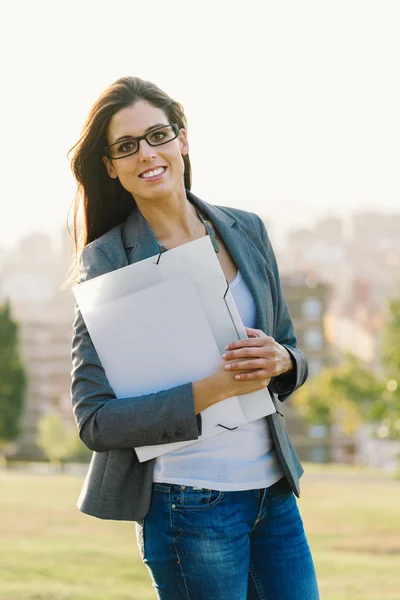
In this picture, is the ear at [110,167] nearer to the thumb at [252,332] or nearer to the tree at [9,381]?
the thumb at [252,332]

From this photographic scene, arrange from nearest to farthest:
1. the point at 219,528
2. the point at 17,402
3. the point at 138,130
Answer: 1. the point at 219,528
2. the point at 138,130
3. the point at 17,402

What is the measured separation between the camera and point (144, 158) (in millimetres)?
2762

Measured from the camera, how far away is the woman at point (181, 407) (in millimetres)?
2613

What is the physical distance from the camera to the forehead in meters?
2.78

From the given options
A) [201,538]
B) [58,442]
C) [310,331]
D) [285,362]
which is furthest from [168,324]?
[310,331]

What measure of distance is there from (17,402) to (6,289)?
124 metres

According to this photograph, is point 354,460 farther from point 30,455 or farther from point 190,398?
point 190,398

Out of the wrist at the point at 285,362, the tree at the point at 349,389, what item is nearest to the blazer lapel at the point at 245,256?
the wrist at the point at 285,362

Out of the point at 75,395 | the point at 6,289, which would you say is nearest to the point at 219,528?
the point at 75,395

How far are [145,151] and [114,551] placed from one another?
9547 millimetres

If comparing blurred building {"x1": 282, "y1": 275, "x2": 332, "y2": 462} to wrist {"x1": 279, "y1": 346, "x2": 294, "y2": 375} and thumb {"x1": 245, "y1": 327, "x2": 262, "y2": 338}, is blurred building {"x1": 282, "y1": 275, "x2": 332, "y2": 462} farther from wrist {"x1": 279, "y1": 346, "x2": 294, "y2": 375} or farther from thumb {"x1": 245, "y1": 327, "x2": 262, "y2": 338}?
thumb {"x1": 245, "y1": 327, "x2": 262, "y2": 338}

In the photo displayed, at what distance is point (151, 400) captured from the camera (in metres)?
2.63

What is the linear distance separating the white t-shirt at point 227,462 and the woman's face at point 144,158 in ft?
2.27

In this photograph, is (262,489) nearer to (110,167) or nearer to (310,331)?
(110,167)
